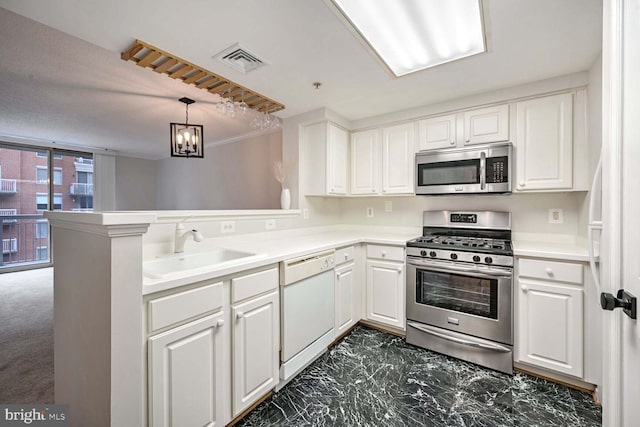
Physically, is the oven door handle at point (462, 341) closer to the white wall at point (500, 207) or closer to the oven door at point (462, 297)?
the oven door at point (462, 297)

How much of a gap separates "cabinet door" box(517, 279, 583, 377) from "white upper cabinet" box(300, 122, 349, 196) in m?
1.84

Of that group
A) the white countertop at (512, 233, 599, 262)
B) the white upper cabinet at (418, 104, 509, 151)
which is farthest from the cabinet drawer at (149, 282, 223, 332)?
the white upper cabinet at (418, 104, 509, 151)

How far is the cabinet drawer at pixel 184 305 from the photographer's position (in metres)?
1.10

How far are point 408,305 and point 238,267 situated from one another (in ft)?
5.36

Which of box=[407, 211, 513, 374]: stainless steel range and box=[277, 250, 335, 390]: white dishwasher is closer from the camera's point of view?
box=[277, 250, 335, 390]: white dishwasher

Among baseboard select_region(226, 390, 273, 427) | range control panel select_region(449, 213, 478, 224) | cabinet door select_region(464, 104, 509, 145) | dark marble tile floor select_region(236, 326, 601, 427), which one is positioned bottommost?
dark marble tile floor select_region(236, 326, 601, 427)

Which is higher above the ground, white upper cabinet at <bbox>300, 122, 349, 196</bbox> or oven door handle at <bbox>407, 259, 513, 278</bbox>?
white upper cabinet at <bbox>300, 122, 349, 196</bbox>

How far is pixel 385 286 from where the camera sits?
2531 millimetres

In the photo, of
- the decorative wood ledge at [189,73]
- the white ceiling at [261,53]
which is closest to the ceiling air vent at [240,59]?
the white ceiling at [261,53]

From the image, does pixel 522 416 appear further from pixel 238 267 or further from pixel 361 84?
pixel 361 84

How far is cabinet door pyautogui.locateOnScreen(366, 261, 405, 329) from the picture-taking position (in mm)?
2445

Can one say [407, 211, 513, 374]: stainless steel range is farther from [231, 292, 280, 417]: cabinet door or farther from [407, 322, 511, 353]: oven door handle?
[231, 292, 280, 417]: cabinet door

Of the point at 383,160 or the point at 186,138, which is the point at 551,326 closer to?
the point at 383,160

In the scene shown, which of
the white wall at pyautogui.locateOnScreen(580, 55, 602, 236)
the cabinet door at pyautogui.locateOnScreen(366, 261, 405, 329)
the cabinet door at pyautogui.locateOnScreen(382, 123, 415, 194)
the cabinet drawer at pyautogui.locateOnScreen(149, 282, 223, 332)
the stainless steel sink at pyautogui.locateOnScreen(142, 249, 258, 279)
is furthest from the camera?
the cabinet door at pyautogui.locateOnScreen(382, 123, 415, 194)
